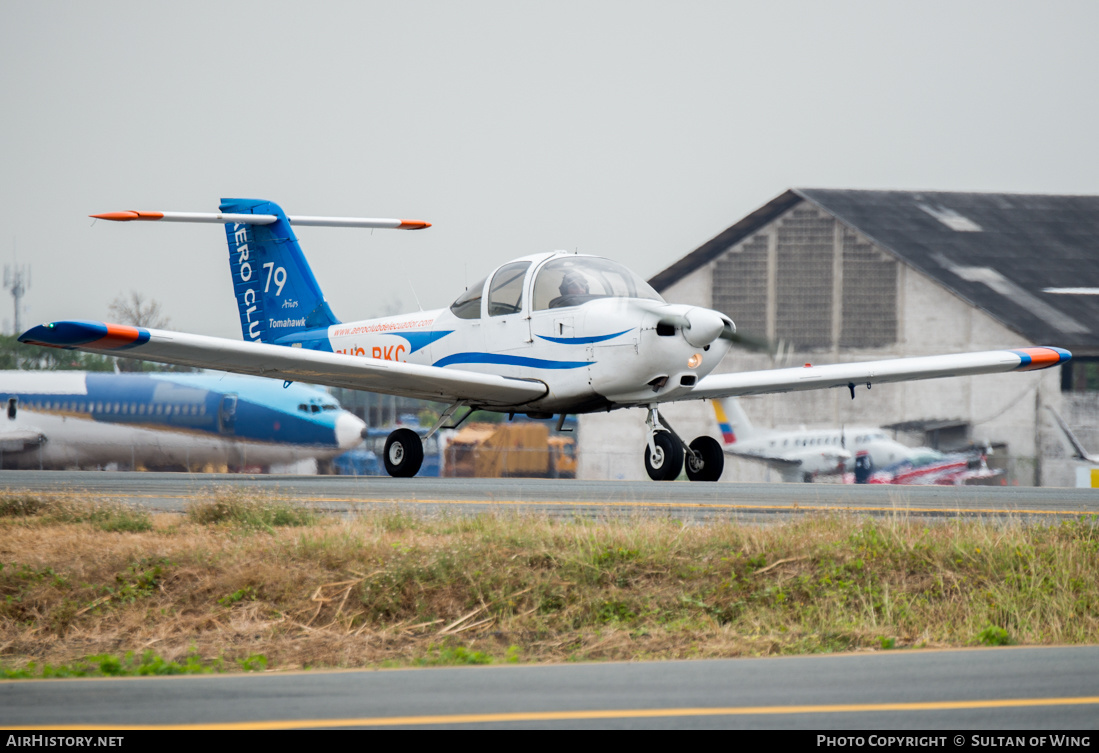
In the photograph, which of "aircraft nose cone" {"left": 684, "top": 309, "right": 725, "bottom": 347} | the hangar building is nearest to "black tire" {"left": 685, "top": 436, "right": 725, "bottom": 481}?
"aircraft nose cone" {"left": 684, "top": 309, "right": 725, "bottom": 347}

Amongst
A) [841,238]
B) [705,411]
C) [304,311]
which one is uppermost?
[841,238]

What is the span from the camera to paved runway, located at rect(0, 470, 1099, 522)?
38.5 ft

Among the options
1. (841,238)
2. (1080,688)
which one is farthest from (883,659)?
(841,238)

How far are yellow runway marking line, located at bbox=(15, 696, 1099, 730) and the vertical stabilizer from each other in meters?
16.3

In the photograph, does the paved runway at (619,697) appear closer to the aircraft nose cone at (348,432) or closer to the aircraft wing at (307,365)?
the aircraft wing at (307,365)

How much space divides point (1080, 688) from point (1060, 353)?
14.4m

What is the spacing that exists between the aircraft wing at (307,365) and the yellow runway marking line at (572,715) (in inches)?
402

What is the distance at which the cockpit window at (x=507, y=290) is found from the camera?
16.8 m

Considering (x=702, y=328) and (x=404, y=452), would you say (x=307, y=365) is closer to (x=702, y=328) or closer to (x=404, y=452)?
(x=404, y=452)

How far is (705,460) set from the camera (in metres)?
16.5

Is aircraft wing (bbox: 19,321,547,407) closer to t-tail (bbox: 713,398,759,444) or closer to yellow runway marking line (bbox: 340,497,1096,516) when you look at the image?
yellow runway marking line (bbox: 340,497,1096,516)

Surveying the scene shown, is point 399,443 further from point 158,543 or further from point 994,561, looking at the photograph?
point 994,561

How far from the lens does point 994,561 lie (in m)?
8.69

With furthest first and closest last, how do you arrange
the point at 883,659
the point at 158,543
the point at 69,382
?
the point at 69,382
the point at 158,543
the point at 883,659
